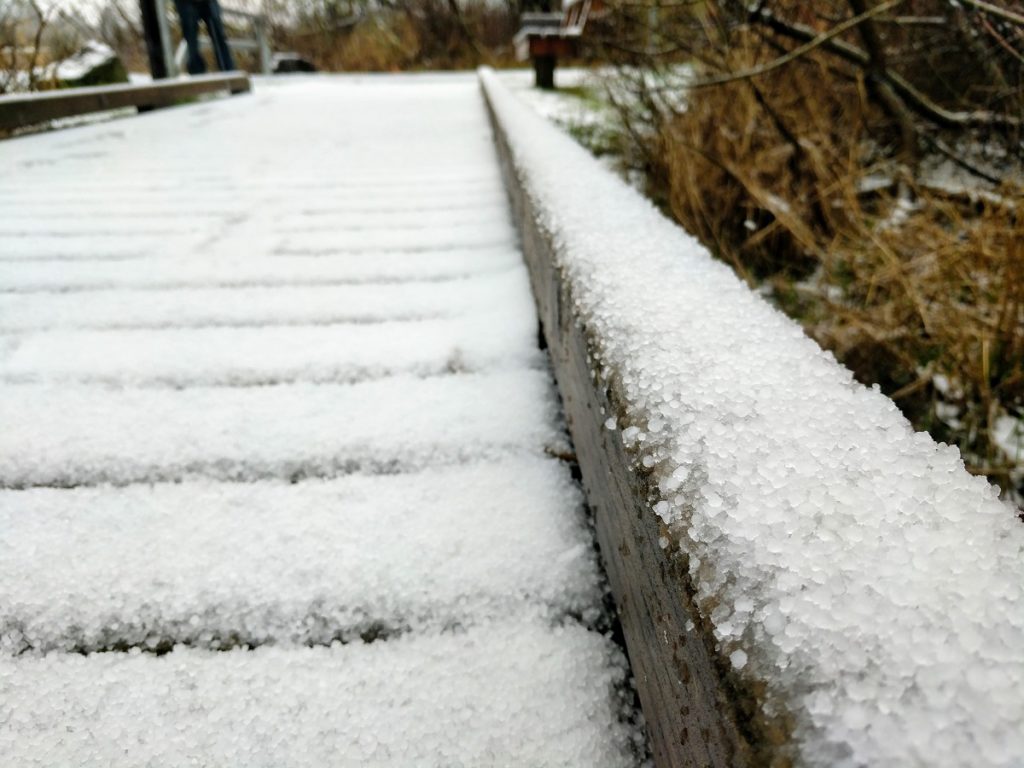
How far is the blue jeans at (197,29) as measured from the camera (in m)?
6.34

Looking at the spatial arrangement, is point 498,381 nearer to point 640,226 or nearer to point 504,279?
point 640,226

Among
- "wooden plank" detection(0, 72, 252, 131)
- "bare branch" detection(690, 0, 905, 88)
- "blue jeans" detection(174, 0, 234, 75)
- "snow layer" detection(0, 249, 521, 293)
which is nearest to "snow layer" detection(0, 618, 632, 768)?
"snow layer" detection(0, 249, 521, 293)

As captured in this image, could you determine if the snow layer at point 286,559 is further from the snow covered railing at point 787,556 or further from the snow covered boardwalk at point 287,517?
the snow covered railing at point 787,556

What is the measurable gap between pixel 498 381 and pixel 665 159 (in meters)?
2.23

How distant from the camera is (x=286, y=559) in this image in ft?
2.24

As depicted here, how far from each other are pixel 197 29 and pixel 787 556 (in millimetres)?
7960

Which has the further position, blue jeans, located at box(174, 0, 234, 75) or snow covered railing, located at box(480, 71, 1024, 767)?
blue jeans, located at box(174, 0, 234, 75)

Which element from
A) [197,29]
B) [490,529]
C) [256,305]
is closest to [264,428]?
[490,529]

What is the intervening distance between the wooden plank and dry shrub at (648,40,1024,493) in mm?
2971

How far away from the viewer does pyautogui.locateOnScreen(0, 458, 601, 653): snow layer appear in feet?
2.02

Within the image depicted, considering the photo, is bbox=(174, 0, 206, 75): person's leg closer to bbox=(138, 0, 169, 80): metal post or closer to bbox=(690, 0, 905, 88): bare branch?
bbox=(138, 0, 169, 80): metal post

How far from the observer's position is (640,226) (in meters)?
0.97

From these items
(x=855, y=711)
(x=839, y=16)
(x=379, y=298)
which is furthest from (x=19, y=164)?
(x=839, y=16)

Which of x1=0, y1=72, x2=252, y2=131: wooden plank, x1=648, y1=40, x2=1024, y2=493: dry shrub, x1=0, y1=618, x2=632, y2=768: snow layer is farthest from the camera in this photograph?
x1=0, y1=72, x2=252, y2=131: wooden plank
